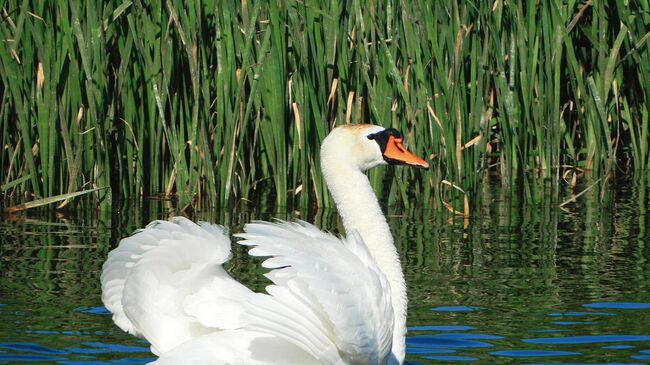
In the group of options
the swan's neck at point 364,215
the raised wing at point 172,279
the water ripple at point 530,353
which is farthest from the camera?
the swan's neck at point 364,215

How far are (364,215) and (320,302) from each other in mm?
1250

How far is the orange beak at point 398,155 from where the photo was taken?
579 cm

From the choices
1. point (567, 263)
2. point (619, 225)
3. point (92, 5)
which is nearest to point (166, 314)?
point (567, 263)

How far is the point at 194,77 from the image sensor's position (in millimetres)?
7957

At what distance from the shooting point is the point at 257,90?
26.7 ft

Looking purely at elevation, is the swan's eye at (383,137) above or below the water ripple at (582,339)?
above

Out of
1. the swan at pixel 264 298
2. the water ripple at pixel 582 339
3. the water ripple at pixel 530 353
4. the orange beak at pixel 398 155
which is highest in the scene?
the orange beak at pixel 398 155

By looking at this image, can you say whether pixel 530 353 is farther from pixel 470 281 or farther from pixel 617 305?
pixel 470 281

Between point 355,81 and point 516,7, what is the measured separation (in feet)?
3.82

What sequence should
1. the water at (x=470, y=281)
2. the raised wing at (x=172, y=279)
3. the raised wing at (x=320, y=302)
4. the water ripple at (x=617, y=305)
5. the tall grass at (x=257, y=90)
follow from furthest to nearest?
the tall grass at (x=257, y=90), the water ripple at (x=617, y=305), the water at (x=470, y=281), the raised wing at (x=172, y=279), the raised wing at (x=320, y=302)

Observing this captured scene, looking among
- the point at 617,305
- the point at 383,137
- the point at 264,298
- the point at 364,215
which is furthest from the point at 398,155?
the point at 264,298

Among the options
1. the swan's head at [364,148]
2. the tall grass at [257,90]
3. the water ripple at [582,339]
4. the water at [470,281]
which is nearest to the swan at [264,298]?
the water at [470,281]

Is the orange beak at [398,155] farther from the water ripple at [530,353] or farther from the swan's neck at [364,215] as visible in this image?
the water ripple at [530,353]

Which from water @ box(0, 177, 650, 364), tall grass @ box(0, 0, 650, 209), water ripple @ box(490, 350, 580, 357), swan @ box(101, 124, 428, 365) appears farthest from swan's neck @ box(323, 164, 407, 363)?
tall grass @ box(0, 0, 650, 209)
